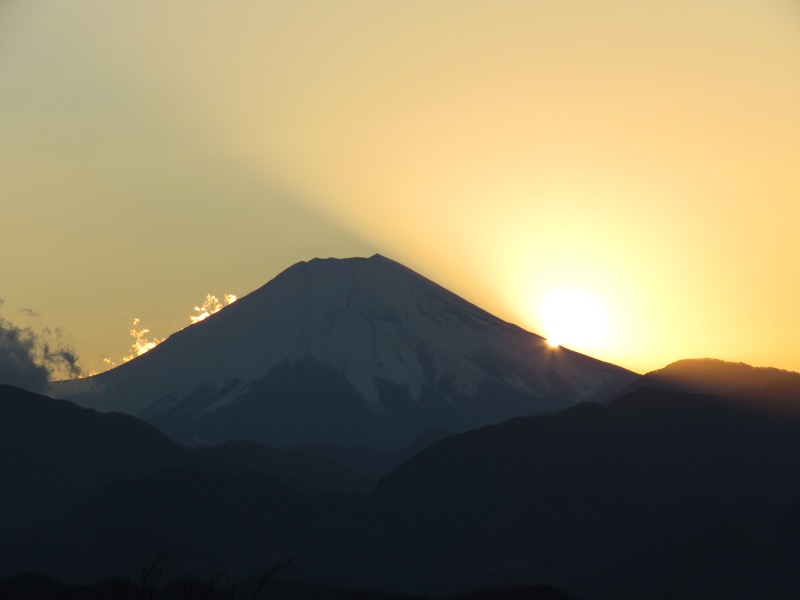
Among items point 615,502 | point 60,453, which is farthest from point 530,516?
point 60,453

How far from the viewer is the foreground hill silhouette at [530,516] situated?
350 ft

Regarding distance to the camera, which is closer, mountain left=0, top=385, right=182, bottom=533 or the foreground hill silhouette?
the foreground hill silhouette

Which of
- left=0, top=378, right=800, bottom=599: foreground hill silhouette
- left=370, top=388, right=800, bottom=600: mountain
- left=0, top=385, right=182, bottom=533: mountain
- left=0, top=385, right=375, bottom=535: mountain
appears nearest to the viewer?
left=370, top=388, right=800, bottom=600: mountain

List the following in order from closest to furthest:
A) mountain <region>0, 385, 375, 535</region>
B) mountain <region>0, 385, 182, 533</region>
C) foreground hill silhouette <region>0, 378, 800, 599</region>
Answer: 1. foreground hill silhouette <region>0, 378, 800, 599</region>
2. mountain <region>0, 385, 182, 533</region>
3. mountain <region>0, 385, 375, 535</region>

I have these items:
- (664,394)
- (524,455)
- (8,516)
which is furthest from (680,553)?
(8,516)

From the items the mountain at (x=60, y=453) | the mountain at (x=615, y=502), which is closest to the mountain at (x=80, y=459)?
the mountain at (x=60, y=453)

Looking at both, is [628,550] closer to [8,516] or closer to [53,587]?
[53,587]

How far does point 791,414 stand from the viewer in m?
144

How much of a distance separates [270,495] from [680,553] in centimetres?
5380

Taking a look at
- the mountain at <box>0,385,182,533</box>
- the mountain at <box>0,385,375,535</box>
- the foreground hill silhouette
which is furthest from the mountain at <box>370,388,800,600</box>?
the mountain at <box>0,385,182,533</box>

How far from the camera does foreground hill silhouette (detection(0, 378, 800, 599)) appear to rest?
10681 centimetres

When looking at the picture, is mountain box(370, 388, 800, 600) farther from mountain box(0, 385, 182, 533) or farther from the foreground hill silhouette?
mountain box(0, 385, 182, 533)

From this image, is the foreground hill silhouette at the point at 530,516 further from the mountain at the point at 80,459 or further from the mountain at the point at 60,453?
the mountain at the point at 60,453

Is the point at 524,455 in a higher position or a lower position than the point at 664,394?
lower
